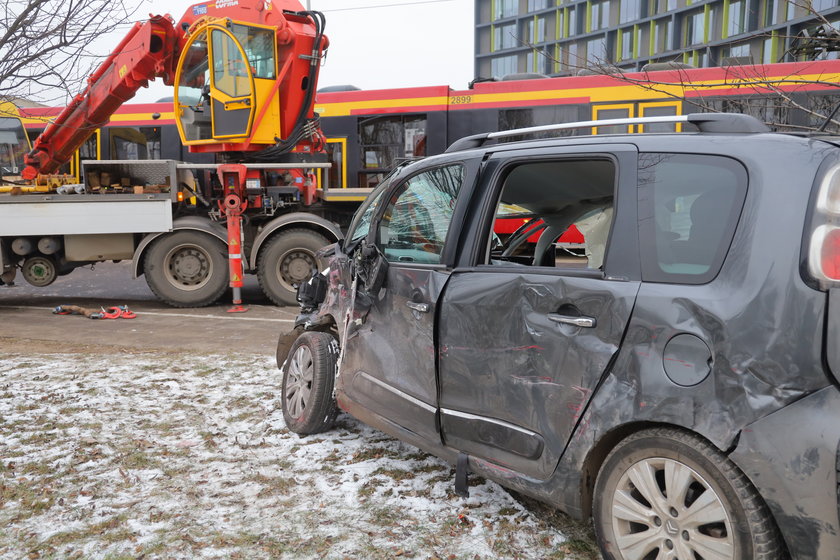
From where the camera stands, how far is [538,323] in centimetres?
271

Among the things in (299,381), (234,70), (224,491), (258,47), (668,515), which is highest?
(258,47)

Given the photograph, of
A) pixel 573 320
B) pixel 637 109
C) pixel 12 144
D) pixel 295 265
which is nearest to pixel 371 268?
pixel 573 320

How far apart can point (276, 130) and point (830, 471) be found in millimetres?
8887

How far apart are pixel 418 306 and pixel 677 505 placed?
1.48 m

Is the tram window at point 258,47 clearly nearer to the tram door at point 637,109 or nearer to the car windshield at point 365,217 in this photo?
the tram door at point 637,109

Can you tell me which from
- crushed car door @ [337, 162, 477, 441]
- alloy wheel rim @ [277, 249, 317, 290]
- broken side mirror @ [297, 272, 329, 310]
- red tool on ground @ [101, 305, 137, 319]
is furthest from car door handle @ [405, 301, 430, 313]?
red tool on ground @ [101, 305, 137, 319]

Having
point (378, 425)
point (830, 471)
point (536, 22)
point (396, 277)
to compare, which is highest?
point (536, 22)

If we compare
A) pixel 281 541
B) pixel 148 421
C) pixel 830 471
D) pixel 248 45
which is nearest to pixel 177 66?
pixel 248 45

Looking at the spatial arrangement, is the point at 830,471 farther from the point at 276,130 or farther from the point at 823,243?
the point at 276,130

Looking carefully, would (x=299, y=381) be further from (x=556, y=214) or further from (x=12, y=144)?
(x=12, y=144)

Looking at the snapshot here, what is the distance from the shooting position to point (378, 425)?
3.68 metres

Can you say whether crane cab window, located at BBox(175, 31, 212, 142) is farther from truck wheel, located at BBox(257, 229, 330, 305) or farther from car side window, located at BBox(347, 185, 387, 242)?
car side window, located at BBox(347, 185, 387, 242)

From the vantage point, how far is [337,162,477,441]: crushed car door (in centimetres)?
327

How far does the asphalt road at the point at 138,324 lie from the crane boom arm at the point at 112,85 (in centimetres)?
221
